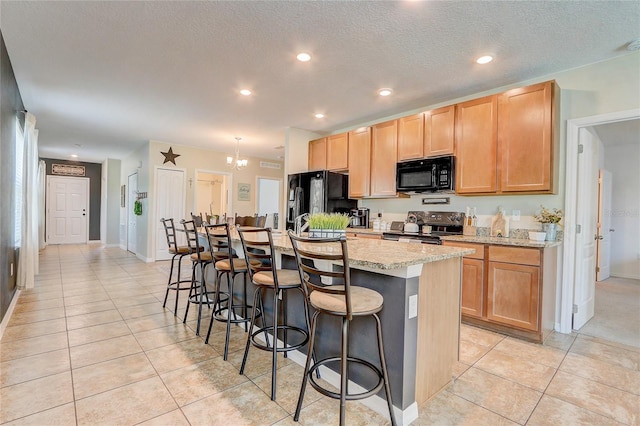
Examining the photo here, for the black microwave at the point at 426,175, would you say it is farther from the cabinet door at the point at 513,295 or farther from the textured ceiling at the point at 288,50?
the cabinet door at the point at 513,295

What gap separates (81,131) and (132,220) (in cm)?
257

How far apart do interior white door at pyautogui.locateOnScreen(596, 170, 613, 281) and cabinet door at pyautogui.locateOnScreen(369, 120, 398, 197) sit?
3871 millimetres

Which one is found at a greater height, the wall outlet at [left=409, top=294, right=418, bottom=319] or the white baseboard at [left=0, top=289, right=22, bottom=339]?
the wall outlet at [left=409, top=294, right=418, bottom=319]

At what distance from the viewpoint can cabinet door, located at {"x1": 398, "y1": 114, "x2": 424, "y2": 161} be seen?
152 inches

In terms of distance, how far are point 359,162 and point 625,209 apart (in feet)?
16.9

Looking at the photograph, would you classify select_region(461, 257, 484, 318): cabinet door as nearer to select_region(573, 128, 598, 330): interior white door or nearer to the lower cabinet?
the lower cabinet

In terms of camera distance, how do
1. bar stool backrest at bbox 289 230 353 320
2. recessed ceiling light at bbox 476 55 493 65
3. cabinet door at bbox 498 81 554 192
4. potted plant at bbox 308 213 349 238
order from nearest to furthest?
1. bar stool backrest at bbox 289 230 353 320
2. potted plant at bbox 308 213 349 238
3. recessed ceiling light at bbox 476 55 493 65
4. cabinet door at bbox 498 81 554 192

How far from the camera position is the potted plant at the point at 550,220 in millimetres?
2969

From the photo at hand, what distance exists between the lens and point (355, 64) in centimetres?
298

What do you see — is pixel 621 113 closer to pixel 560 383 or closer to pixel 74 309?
pixel 560 383

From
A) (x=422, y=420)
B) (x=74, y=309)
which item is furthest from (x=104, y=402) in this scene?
(x=74, y=309)

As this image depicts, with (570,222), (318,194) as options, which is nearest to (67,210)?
(318,194)

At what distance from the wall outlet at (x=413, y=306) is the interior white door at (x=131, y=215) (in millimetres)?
7507

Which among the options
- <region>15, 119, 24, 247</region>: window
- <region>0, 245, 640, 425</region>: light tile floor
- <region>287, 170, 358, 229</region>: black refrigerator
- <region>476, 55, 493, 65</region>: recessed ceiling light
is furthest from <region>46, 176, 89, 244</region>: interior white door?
<region>476, 55, 493, 65</region>: recessed ceiling light
